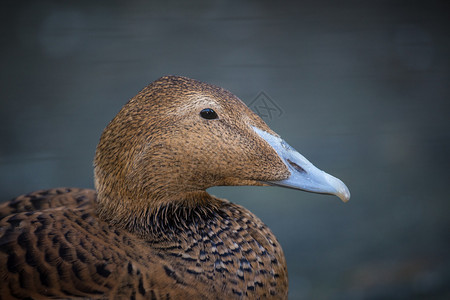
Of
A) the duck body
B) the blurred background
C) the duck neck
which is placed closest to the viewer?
the duck body

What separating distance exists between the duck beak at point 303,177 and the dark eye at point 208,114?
0.11m

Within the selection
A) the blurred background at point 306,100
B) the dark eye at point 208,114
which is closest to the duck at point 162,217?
the dark eye at point 208,114

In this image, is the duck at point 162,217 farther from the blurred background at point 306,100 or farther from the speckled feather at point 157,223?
the blurred background at point 306,100

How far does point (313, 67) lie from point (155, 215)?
151 centimetres

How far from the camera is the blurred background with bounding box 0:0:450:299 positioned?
1.97m

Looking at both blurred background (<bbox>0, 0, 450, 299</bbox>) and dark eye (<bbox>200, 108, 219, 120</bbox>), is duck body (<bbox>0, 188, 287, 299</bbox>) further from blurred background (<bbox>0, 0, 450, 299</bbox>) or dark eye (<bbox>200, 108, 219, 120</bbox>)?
blurred background (<bbox>0, 0, 450, 299</bbox>)

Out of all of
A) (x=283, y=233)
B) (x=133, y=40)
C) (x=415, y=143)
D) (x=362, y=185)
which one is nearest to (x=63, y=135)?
(x=133, y=40)

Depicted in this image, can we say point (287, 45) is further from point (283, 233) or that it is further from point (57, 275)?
point (57, 275)

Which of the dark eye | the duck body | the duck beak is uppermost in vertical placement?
the dark eye

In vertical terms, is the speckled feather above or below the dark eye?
below

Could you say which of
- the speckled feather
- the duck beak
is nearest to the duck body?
the speckled feather

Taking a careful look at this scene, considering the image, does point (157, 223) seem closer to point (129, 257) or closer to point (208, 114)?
point (129, 257)

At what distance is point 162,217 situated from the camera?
39.3 inches

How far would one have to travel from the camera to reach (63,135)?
6.77 ft
